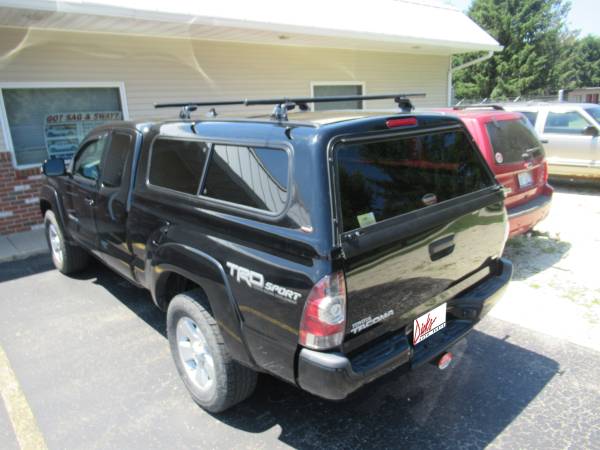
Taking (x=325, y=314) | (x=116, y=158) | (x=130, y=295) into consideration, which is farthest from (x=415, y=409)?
(x=130, y=295)

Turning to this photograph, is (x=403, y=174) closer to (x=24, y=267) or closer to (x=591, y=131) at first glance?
(x=24, y=267)

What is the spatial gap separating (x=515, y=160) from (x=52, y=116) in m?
7.02

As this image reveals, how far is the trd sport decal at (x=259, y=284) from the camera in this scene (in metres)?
2.15

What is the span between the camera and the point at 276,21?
8.27 meters

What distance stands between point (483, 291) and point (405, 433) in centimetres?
102

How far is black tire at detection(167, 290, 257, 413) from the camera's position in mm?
2623

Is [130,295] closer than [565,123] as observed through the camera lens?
Yes

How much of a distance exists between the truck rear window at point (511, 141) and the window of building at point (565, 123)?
14.5ft

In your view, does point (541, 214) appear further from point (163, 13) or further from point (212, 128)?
point (163, 13)

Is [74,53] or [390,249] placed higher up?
[74,53]

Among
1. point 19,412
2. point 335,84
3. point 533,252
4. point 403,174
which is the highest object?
point 335,84

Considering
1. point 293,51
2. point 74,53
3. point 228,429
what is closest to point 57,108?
point 74,53

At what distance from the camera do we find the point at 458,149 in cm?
297

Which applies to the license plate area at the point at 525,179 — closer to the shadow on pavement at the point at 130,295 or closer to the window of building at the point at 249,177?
the window of building at the point at 249,177
